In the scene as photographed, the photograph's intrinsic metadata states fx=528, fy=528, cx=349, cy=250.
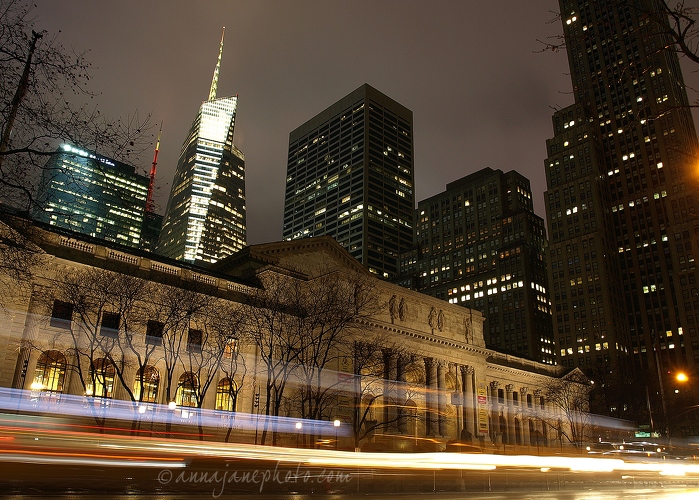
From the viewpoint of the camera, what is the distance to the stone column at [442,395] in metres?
68.9

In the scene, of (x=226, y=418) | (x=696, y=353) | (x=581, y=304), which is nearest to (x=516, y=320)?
(x=581, y=304)

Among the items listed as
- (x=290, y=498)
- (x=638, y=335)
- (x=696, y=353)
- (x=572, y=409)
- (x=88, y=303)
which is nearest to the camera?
(x=290, y=498)

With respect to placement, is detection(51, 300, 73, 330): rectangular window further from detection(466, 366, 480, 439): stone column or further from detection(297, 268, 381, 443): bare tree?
detection(466, 366, 480, 439): stone column

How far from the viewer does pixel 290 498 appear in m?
19.9

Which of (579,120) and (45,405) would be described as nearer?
(45,405)

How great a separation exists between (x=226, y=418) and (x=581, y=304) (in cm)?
11802

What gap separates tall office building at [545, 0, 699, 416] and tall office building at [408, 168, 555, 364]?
1326 cm

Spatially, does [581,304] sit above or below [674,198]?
below

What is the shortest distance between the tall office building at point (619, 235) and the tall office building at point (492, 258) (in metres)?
13.3

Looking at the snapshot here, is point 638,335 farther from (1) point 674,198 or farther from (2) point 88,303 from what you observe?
(2) point 88,303

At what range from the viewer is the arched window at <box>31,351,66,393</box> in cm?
3969

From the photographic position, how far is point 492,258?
552 feet

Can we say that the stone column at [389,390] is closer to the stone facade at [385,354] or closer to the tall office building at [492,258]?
the stone facade at [385,354]

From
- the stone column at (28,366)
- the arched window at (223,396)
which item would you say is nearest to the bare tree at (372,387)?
the arched window at (223,396)
